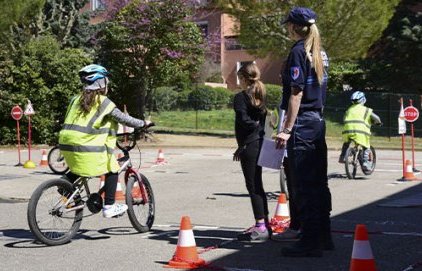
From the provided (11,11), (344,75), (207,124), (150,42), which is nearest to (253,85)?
(11,11)

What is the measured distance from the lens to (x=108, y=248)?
24.1ft

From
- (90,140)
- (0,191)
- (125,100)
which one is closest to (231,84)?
(125,100)

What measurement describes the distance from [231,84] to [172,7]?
2320cm

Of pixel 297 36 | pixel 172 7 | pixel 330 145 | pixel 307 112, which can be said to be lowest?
pixel 330 145

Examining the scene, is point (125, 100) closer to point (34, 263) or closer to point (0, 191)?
point (0, 191)

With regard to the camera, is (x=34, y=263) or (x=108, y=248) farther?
(x=108, y=248)

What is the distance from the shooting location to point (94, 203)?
309 inches

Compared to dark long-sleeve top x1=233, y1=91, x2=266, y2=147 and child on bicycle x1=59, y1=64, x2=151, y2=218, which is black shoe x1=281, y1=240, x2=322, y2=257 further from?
child on bicycle x1=59, y1=64, x2=151, y2=218

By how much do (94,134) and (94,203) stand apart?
795 millimetres

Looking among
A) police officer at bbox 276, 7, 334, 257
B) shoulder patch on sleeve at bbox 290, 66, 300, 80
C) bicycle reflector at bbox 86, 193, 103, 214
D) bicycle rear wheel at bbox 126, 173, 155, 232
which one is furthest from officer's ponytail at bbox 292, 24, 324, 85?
bicycle reflector at bbox 86, 193, 103, 214

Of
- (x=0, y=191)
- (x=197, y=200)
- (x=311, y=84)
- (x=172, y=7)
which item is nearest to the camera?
(x=311, y=84)

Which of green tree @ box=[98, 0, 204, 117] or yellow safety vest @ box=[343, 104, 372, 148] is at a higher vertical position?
green tree @ box=[98, 0, 204, 117]

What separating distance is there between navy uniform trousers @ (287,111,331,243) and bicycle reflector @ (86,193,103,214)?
8.00 ft

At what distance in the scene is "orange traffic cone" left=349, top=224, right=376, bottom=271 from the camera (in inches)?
208
